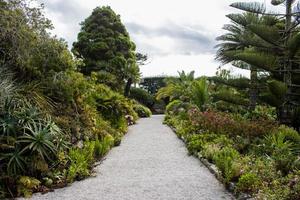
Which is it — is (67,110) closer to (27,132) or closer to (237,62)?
(27,132)

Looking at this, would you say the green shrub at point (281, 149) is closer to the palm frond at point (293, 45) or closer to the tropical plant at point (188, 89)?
the palm frond at point (293, 45)

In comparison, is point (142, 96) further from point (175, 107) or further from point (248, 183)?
point (248, 183)

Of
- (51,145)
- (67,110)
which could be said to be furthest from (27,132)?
(67,110)

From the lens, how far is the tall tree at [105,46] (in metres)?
18.8

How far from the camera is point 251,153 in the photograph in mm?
7801

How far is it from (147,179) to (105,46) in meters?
12.8

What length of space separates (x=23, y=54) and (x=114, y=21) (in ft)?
41.0

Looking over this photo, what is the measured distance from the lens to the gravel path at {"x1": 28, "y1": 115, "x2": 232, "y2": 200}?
18.7 ft

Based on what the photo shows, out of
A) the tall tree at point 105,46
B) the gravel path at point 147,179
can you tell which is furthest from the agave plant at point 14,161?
the tall tree at point 105,46

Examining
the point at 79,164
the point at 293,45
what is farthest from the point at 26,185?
the point at 293,45

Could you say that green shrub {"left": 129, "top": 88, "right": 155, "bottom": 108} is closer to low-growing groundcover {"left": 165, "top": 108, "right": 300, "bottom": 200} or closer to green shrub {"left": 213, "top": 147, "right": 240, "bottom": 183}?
low-growing groundcover {"left": 165, "top": 108, "right": 300, "bottom": 200}

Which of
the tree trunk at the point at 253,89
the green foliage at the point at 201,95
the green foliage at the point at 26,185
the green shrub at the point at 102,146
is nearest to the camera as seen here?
the green foliage at the point at 26,185

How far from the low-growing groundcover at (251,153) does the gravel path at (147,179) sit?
1.13ft

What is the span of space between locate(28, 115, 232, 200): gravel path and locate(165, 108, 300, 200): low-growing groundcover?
343 millimetres
